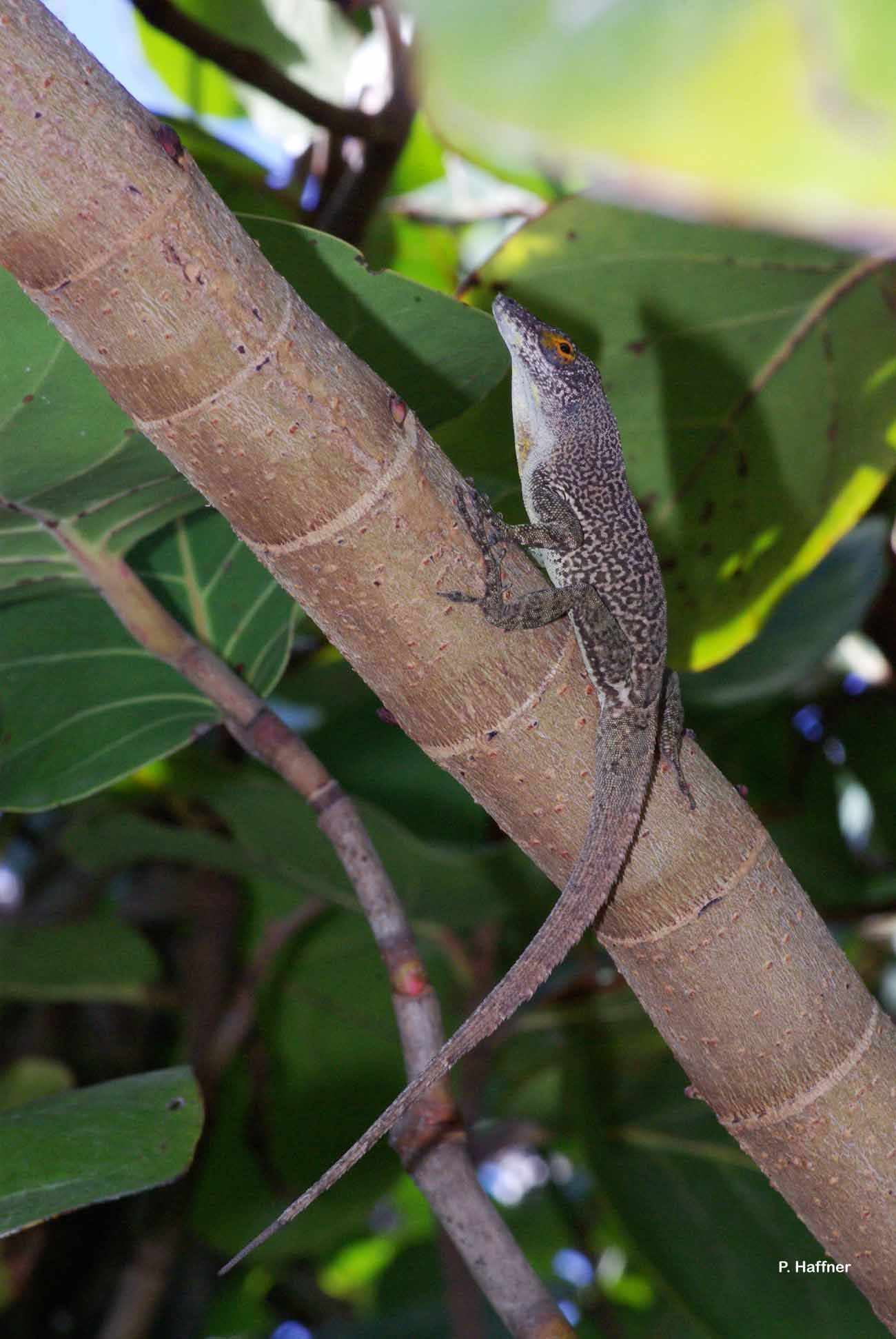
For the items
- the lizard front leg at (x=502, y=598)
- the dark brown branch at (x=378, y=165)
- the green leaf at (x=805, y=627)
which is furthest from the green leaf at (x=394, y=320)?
the green leaf at (x=805, y=627)

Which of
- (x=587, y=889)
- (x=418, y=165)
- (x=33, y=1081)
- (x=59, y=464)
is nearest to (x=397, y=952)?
(x=587, y=889)

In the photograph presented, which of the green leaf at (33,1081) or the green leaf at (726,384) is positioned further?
the green leaf at (33,1081)

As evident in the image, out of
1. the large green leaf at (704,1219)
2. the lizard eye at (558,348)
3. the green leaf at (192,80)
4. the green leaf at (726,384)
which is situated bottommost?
the large green leaf at (704,1219)

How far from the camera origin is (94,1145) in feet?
3.91

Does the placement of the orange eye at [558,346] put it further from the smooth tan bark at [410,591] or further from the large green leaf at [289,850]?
the large green leaf at [289,850]

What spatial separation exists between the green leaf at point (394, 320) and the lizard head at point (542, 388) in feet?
1.39

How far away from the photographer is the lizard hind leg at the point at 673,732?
1174 millimetres

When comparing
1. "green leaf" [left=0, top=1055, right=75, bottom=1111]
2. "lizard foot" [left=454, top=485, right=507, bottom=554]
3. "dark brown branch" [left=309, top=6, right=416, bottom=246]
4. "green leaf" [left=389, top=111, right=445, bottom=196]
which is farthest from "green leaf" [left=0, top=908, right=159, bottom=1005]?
"green leaf" [left=389, top=111, right=445, bottom=196]

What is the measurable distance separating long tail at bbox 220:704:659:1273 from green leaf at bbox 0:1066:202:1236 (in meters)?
0.18

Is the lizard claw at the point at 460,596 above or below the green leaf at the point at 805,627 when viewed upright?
above

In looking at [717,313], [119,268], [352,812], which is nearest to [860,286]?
[717,313]

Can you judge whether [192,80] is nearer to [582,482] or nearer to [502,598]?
[582,482]

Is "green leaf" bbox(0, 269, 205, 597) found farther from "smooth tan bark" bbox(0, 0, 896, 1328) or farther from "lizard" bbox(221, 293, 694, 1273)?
"lizard" bbox(221, 293, 694, 1273)

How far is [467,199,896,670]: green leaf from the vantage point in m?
1.79
